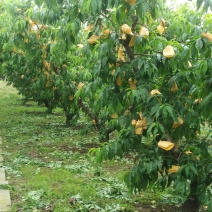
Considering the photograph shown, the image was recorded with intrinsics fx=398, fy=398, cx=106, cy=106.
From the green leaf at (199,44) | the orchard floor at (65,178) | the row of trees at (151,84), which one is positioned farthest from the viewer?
the orchard floor at (65,178)

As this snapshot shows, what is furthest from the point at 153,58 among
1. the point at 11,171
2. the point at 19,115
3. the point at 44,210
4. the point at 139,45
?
the point at 19,115

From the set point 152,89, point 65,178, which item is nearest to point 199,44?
point 152,89

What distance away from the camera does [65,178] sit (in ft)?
21.4

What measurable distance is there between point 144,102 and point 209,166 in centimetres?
86

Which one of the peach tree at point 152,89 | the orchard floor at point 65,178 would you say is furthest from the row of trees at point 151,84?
the orchard floor at point 65,178

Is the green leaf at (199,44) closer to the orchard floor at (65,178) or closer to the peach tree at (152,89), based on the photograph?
the peach tree at (152,89)

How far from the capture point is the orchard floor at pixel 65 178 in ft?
17.3

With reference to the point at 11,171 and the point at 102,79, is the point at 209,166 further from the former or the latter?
the point at 11,171

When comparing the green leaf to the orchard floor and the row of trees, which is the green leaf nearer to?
the row of trees

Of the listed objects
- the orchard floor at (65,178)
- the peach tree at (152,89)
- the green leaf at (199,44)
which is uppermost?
the green leaf at (199,44)

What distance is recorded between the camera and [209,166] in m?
3.78

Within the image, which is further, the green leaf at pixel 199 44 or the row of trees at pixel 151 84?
the row of trees at pixel 151 84

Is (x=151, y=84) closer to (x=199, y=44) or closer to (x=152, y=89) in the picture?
(x=152, y=89)

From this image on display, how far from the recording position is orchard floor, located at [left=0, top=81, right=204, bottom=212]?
17.3ft
